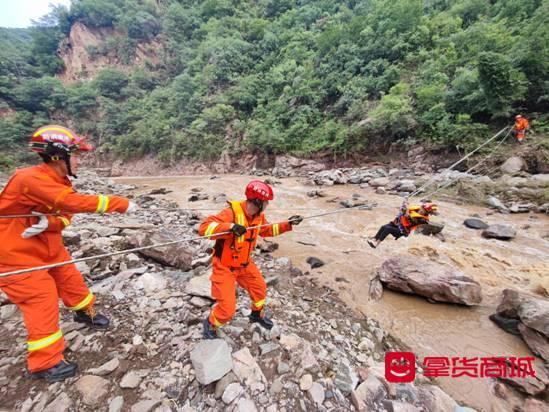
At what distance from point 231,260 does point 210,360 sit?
2.83 feet

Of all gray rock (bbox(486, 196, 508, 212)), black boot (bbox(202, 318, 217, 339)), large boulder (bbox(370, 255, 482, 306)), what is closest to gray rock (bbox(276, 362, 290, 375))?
black boot (bbox(202, 318, 217, 339))

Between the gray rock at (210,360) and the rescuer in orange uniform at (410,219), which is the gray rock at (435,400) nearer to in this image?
the gray rock at (210,360)

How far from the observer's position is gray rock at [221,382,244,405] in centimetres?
171

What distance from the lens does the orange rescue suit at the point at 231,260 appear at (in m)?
2.19

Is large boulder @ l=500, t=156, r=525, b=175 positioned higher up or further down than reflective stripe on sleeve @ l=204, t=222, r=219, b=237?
higher up

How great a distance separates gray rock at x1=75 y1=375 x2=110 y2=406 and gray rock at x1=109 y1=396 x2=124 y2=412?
10 cm

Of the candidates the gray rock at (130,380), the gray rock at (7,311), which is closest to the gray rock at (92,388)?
the gray rock at (130,380)

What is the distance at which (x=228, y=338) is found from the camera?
230 cm

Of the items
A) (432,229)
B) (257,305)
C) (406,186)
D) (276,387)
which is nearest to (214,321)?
(257,305)

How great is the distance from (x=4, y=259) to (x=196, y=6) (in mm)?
52720

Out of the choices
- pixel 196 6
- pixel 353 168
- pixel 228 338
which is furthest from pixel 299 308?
pixel 196 6

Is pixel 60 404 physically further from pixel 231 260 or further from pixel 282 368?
pixel 282 368

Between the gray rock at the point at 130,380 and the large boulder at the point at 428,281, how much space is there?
337cm

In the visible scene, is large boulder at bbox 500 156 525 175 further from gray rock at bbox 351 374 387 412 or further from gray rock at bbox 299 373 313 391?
gray rock at bbox 299 373 313 391
